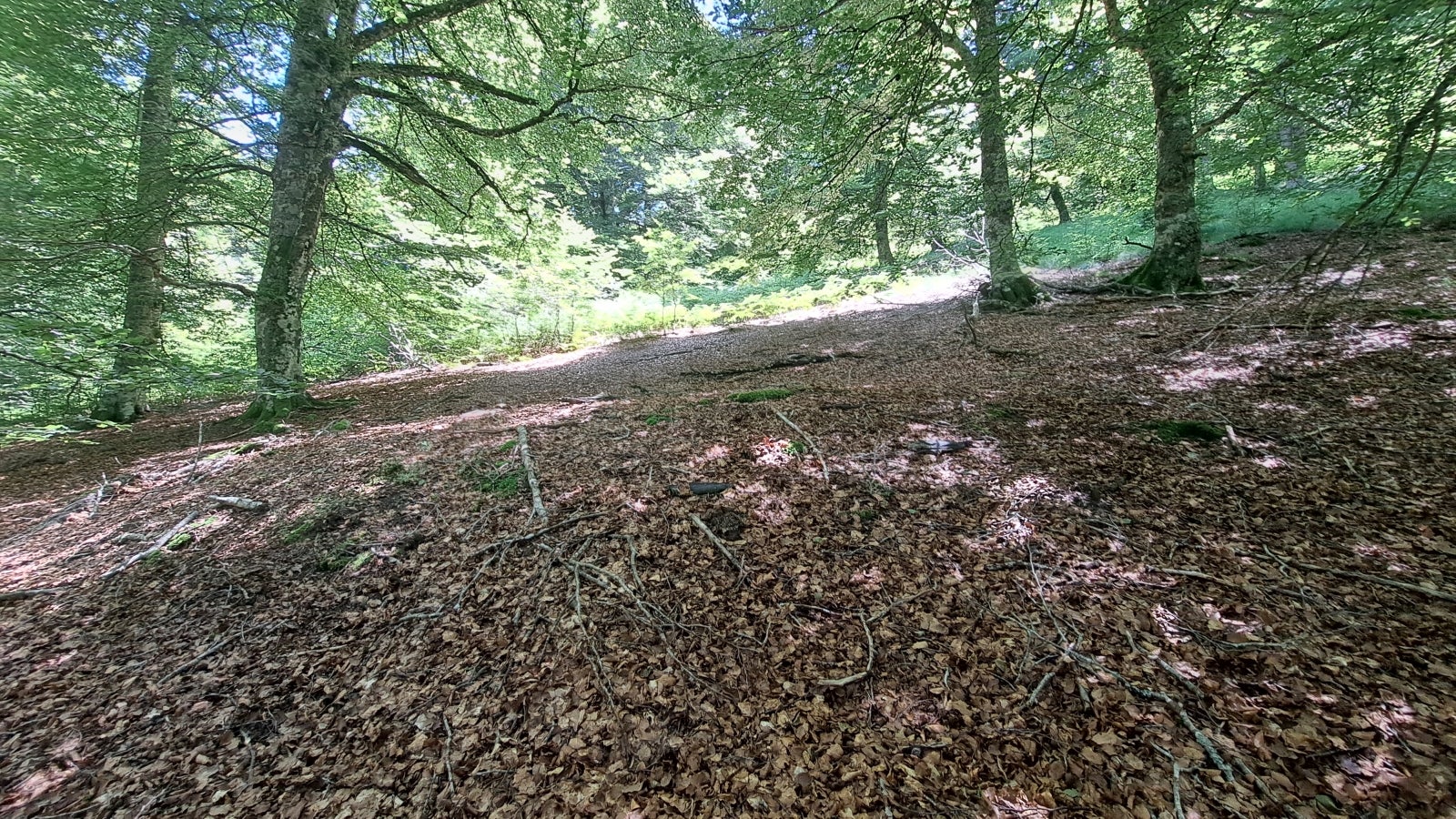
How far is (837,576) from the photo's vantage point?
3.00 meters

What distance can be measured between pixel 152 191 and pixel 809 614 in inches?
352

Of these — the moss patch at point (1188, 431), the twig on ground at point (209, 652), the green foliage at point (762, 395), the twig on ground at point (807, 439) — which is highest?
the green foliage at point (762, 395)

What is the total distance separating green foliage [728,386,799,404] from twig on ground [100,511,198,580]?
16.7ft

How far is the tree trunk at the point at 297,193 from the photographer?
255 inches

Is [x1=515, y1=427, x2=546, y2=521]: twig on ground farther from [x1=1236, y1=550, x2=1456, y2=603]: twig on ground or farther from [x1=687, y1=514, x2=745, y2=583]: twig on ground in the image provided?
[x1=1236, y1=550, x2=1456, y2=603]: twig on ground

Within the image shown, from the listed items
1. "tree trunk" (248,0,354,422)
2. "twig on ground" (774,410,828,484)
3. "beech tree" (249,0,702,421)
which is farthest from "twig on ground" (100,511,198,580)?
"twig on ground" (774,410,828,484)

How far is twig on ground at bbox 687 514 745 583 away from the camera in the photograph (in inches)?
124

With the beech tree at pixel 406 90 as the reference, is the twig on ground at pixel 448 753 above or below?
below

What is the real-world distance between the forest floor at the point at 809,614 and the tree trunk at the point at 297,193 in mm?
2238

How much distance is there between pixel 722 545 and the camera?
3.32 metres

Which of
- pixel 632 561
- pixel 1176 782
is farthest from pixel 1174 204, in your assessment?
pixel 632 561

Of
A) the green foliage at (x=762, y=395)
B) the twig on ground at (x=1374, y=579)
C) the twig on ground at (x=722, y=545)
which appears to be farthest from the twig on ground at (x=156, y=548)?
the twig on ground at (x=1374, y=579)

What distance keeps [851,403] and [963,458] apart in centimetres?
154

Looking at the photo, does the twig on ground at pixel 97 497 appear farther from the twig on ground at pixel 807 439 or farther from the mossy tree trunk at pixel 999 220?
the mossy tree trunk at pixel 999 220
